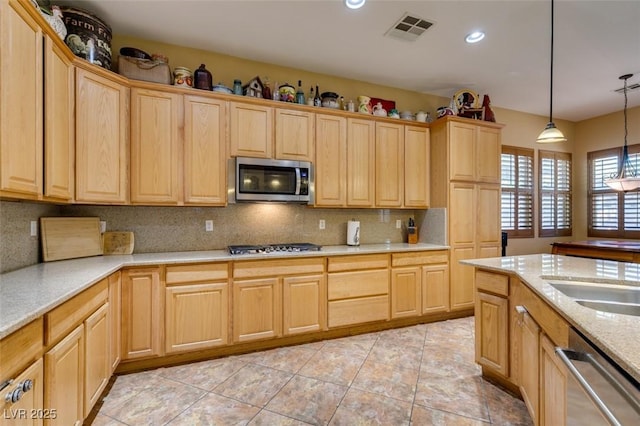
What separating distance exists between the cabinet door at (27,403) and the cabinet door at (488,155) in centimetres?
421

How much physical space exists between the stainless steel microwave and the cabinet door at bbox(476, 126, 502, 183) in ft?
7.31

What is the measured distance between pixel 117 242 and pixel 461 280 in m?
3.78

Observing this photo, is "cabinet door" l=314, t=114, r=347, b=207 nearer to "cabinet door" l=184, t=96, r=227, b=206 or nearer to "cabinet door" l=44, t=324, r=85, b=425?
"cabinet door" l=184, t=96, r=227, b=206

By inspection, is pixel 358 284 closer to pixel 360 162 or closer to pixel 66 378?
pixel 360 162

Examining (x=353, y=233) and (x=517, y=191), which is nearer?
(x=353, y=233)

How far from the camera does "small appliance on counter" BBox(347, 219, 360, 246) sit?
11.7 feet

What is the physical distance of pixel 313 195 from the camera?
10.6ft

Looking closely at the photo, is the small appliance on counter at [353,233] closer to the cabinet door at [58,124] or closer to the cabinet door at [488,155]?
the cabinet door at [488,155]

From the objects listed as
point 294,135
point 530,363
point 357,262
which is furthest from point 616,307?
point 294,135

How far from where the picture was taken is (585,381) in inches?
38.7

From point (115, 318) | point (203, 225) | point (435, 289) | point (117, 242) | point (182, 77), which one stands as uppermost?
point (182, 77)

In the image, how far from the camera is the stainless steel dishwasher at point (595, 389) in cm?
81

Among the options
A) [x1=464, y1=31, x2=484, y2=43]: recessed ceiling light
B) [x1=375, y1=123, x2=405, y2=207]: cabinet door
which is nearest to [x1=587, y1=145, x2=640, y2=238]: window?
[x1=464, y1=31, x2=484, y2=43]: recessed ceiling light

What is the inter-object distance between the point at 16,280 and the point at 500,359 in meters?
3.12
